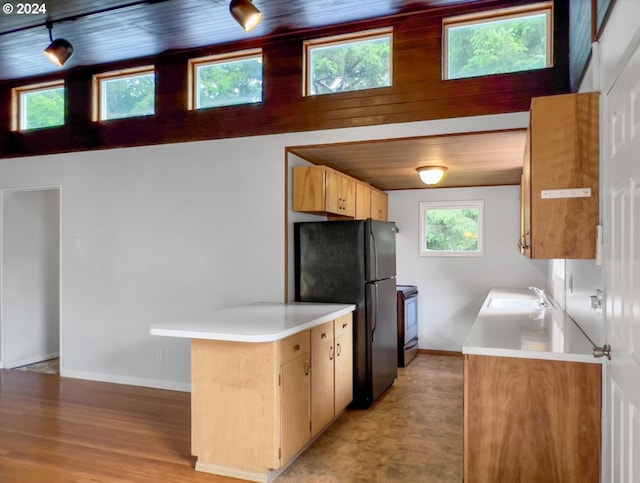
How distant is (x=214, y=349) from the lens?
2820 mm

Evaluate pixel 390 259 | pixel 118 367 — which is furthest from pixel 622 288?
pixel 118 367

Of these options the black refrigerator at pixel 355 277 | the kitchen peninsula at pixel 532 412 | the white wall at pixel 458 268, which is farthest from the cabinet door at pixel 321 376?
the white wall at pixel 458 268

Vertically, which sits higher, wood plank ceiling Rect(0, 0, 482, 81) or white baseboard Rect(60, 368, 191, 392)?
wood plank ceiling Rect(0, 0, 482, 81)

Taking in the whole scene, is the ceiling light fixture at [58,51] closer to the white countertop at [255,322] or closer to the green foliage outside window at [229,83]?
the green foliage outside window at [229,83]

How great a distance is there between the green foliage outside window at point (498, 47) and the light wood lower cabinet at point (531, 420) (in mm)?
2312

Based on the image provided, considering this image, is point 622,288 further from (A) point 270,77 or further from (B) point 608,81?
(A) point 270,77

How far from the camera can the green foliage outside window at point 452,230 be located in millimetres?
6059

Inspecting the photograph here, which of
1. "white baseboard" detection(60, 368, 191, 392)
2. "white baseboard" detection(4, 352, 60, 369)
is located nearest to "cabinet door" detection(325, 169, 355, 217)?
"white baseboard" detection(60, 368, 191, 392)

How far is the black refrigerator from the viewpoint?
4000mm

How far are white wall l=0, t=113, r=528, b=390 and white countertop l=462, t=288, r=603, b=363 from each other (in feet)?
5.27

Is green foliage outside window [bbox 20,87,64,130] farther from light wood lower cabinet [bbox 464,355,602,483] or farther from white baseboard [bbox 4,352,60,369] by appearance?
light wood lower cabinet [bbox 464,355,602,483]

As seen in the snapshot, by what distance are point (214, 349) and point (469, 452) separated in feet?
4.90

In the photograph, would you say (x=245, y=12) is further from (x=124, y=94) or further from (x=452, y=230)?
(x=452, y=230)

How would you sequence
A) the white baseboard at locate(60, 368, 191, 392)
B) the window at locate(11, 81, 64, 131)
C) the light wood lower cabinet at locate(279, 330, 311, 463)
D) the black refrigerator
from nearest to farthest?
the light wood lower cabinet at locate(279, 330, 311, 463), the black refrigerator, the white baseboard at locate(60, 368, 191, 392), the window at locate(11, 81, 64, 131)
